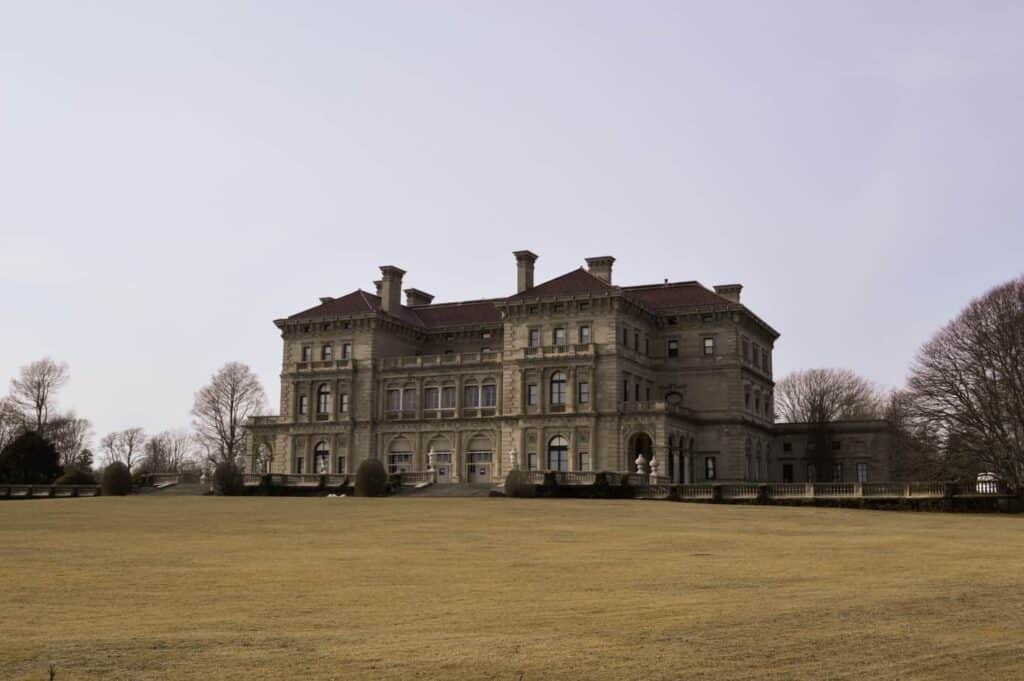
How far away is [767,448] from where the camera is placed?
79.6 meters

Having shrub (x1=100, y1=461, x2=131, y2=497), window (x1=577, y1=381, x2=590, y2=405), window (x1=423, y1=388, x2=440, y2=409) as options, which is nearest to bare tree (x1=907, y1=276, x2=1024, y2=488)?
window (x1=577, y1=381, x2=590, y2=405)

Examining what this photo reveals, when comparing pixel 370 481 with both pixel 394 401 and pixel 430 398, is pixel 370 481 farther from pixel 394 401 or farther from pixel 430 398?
pixel 394 401

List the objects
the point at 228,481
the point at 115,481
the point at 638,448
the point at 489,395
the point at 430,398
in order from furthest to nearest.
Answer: the point at 430,398 < the point at 489,395 < the point at 638,448 < the point at 115,481 < the point at 228,481

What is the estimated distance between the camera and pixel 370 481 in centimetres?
5853

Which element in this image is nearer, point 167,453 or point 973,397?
point 973,397

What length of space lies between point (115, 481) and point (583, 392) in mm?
28646

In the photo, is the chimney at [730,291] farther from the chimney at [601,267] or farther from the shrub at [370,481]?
the shrub at [370,481]

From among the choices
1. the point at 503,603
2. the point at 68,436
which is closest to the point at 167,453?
the point at 68,436

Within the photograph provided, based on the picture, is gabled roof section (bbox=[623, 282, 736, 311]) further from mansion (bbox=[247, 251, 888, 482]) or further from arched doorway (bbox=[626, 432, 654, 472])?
arched doorway (bbox=[626, 432, 654, 472])

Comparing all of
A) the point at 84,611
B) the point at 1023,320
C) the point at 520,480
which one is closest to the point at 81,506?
the point at 520,480

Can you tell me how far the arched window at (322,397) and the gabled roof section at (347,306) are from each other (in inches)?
211

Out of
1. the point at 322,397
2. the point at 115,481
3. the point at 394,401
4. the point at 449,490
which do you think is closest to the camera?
the point at 449,490

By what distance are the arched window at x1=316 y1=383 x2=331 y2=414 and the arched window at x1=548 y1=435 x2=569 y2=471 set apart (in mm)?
18373

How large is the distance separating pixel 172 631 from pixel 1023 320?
50.4 metres
